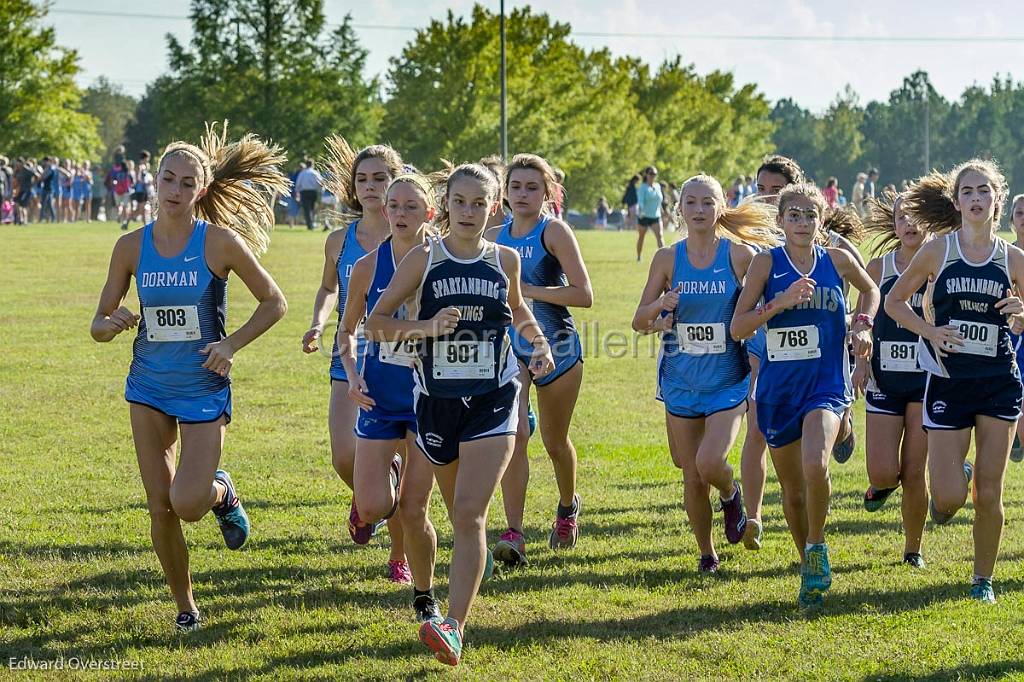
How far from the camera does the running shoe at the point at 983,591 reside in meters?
6.02

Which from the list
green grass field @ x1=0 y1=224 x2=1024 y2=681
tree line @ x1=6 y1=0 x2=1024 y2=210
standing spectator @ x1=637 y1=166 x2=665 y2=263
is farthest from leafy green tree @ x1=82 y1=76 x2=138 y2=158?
green grass field @ x1=0 y1=224 x2=1024 y2=681

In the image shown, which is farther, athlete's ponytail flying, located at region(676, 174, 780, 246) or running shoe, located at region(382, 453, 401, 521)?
athlete's ponytail flying, located at region(676, 174, 780, 246)

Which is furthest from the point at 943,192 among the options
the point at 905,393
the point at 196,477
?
the point at 196,477

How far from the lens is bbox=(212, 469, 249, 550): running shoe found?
645 cm

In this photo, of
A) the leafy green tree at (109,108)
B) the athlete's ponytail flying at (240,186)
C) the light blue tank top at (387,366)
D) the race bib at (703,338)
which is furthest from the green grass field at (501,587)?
the leafy green tree at (109,108)

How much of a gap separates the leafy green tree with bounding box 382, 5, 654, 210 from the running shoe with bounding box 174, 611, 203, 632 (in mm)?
42306

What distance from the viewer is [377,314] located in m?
5.43

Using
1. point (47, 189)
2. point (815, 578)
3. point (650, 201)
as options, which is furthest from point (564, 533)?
point (47, 189)

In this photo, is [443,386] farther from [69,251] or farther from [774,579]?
[69,251]

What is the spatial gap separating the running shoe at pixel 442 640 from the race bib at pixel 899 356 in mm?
3269

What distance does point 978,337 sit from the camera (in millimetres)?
6012

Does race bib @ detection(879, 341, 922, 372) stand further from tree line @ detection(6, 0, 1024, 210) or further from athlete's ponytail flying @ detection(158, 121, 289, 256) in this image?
tree line @ detection(6, 0, 1024, 210)

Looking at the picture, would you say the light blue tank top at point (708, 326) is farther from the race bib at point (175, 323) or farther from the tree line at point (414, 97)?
the tree line at point (414, 97)

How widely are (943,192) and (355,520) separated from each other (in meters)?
3.74
